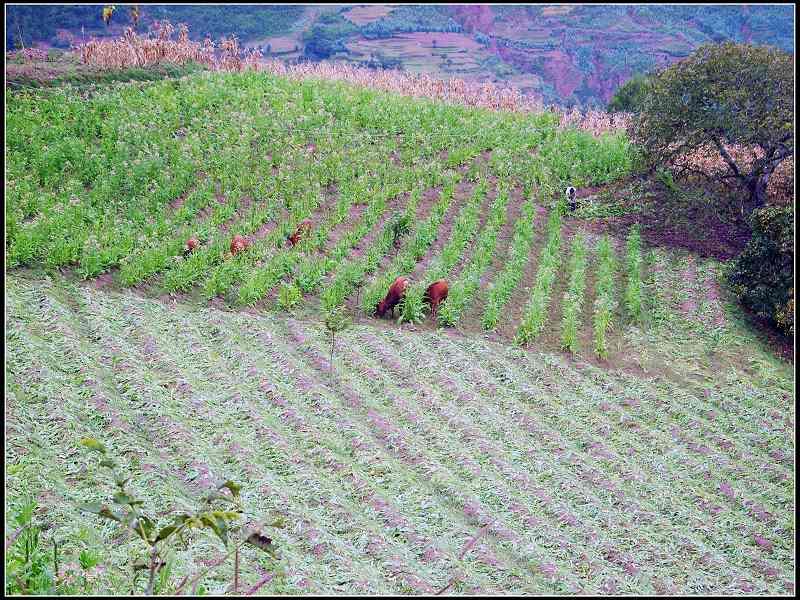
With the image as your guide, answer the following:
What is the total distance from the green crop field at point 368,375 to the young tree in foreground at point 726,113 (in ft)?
6.27

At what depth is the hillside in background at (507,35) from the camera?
4303cm

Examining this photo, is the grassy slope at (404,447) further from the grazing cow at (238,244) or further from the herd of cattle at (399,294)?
the grazing cow at (238,244)

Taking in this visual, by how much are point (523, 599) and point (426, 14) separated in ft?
180

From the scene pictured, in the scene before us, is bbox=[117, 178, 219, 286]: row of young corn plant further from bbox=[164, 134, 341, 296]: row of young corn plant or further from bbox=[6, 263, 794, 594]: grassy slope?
bbox=[6, 263, 794, 594]: grassy slope

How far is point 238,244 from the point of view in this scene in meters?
10.5

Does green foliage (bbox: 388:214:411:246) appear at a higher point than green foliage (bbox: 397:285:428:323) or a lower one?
higher

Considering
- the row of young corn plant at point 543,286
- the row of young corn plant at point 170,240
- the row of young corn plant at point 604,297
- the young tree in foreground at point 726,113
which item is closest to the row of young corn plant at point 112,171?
the row of young corn plant at point 170,240

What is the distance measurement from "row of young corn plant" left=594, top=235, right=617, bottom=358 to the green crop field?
5cm

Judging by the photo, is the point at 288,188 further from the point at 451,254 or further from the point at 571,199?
the point at 571,199

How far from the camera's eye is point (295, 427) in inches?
264

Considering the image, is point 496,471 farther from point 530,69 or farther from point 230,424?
point 530,69

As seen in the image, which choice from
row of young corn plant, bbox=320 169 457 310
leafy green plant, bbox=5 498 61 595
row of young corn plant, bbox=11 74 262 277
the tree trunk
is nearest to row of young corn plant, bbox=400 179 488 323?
row of young corn plant, bbox=320 169 457 310

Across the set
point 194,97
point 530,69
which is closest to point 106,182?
point 194,97

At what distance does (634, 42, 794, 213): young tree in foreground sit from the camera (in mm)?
12258
